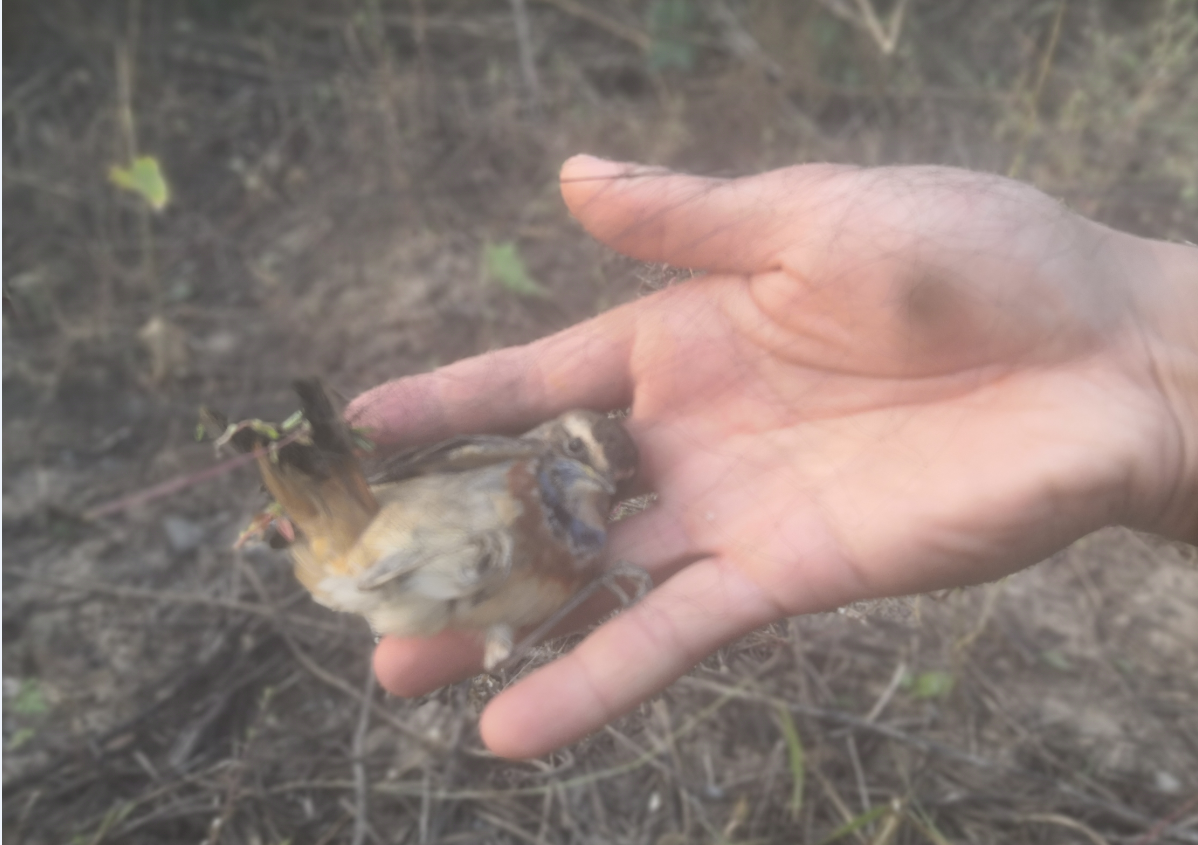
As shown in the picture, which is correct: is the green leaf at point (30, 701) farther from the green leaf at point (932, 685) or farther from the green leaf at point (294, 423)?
the green leaf at point (932, 685)

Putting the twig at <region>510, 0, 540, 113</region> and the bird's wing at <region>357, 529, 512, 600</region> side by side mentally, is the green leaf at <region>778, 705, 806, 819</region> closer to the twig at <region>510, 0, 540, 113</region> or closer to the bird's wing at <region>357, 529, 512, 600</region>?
the bird's wing at <region>357, 529, 512, 600</region>

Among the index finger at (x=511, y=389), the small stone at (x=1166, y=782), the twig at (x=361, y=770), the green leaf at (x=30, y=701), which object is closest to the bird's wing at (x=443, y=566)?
the index finger at (x=511, y=389)

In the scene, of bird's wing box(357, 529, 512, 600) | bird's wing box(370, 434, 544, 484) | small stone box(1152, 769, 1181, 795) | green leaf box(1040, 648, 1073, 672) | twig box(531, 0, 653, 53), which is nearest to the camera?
bird's wing box(357, 529, 512, 600)

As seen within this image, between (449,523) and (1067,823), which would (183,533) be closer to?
(449,523)

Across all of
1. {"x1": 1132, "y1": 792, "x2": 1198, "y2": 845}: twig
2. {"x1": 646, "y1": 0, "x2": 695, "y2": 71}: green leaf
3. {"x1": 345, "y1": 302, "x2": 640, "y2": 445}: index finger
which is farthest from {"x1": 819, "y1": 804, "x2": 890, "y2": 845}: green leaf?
{"x1": 646, "y1": 0, "x2": 695, "y2": 71}: green leaf

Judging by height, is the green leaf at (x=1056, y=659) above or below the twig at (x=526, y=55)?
below

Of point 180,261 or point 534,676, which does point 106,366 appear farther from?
point 534,676

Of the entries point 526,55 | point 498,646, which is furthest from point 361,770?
point 526,55
